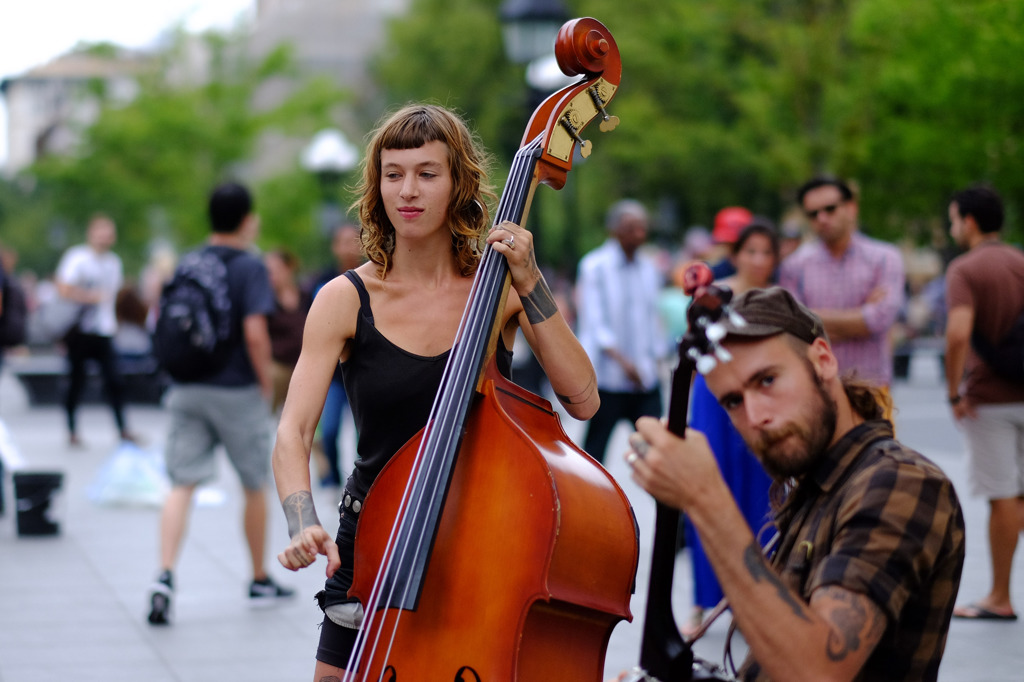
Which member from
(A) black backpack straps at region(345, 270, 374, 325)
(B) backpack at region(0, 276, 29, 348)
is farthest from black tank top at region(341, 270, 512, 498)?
(B) backpack at region(0, 276, 29, 348)

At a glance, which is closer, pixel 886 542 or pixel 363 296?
pixel 886 542

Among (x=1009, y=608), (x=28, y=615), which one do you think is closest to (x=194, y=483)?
(x=28, y=615)

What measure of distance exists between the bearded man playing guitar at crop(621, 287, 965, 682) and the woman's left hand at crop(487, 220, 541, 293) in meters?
0.66

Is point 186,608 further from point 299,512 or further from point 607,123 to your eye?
point 607,123

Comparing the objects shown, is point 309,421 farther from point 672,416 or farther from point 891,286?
point 891,286

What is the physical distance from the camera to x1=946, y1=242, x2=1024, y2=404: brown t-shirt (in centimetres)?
580

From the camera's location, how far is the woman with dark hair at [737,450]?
523cm

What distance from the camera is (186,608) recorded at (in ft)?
19.8

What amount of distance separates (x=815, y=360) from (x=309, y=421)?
1194 millimetres

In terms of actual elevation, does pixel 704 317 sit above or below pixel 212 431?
above

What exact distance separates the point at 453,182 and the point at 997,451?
3.93 m

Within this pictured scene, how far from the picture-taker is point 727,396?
202cm

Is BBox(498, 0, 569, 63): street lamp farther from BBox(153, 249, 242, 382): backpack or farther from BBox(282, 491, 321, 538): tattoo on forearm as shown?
BBox(282, 491, 321, 538): tattoo on forearm

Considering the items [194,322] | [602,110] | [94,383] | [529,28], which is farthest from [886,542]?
[94,383]
